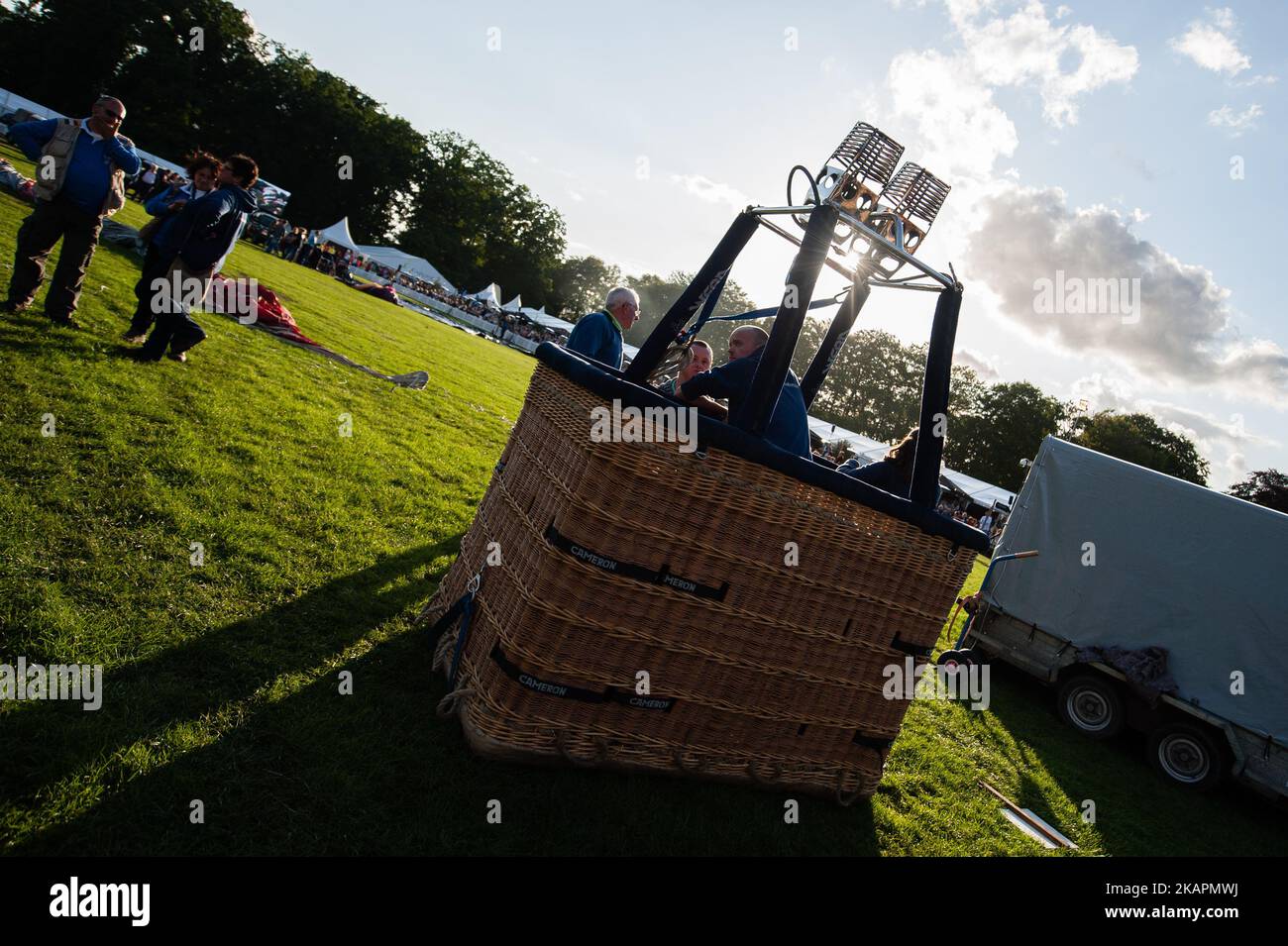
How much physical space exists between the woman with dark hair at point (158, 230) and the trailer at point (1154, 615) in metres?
11.0

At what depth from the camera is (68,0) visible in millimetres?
61219

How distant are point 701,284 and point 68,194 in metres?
7.15

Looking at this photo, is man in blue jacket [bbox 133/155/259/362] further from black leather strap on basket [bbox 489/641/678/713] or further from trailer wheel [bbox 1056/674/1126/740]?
trailer wheel [bbox 1056/674/1126/740]

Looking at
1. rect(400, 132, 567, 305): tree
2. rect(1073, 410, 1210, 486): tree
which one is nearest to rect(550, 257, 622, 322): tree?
rect(400, 132, 567, 305): tree

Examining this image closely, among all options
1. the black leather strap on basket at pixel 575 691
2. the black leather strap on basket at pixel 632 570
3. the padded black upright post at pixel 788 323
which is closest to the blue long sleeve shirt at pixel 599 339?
the padded black upright post at pixel 788 323

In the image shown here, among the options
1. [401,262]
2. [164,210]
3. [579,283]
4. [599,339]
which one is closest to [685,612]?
[599,339]

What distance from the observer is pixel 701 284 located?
3.73 metres

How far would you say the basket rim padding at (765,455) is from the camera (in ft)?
10.3

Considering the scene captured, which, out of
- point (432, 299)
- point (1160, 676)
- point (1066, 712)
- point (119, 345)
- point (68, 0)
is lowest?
point (1066, 712)

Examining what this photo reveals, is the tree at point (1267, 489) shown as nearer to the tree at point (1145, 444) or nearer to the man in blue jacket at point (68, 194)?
the tree at point (1145, 444)
